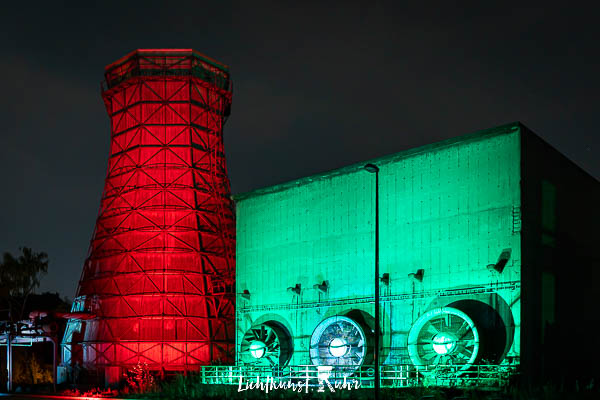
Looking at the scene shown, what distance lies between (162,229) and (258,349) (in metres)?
17.2

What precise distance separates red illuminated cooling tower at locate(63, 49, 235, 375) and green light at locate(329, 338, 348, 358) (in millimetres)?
18876

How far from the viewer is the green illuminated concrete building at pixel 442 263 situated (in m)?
28.5

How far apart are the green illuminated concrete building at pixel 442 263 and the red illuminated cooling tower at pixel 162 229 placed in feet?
38.4

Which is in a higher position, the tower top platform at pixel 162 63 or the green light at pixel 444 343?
the tower top platform at pixel 162 63

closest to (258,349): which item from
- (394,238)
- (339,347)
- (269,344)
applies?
(269,344)

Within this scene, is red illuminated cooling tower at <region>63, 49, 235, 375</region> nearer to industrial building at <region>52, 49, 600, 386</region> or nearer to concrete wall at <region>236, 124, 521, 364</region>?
industrial building at <region>52, 49, 600, 386</region>

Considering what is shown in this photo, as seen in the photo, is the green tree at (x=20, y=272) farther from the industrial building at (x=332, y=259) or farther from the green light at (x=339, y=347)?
the green light at (x=339, y=347)

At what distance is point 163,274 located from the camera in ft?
166

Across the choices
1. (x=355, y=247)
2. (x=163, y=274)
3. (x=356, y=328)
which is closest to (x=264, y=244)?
(x=355, y=247)

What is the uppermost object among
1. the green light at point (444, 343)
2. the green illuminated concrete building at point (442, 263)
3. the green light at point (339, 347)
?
the green illuminated concrete building at point (442, 263)

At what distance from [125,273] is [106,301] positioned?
2.92 metres

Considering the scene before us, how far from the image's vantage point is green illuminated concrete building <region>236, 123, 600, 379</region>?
93.4 ft

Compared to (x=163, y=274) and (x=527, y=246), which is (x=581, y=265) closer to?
(x=527, y=246)

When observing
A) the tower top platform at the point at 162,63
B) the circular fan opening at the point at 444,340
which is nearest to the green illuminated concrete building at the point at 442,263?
the circular fan opening at the point at 444,340
